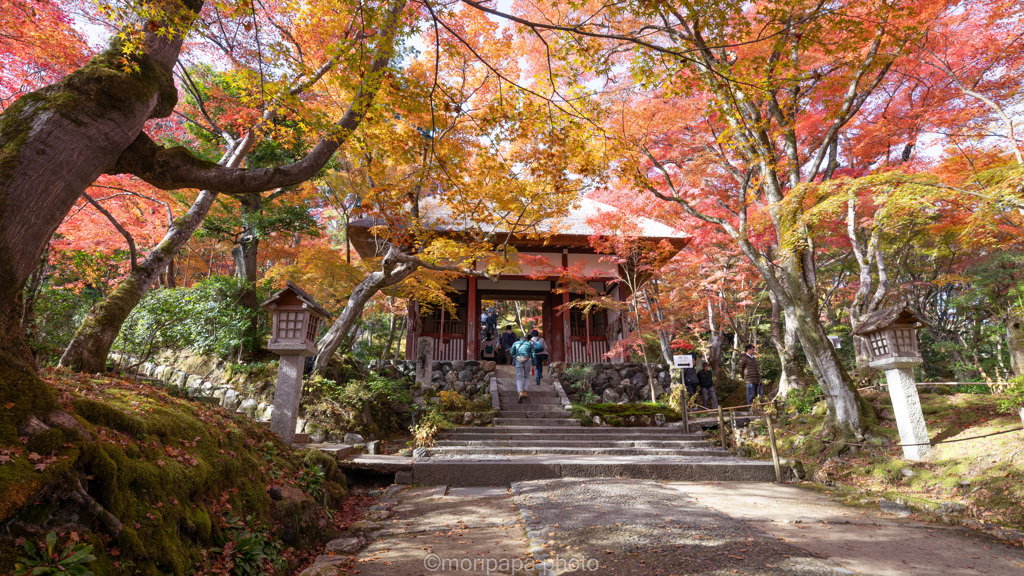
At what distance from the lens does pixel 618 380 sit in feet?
39.7

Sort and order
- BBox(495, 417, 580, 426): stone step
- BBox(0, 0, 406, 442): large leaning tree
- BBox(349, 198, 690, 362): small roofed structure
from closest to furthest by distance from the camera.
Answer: BBox(0, 0, 406, 442): large leaning tree → BBox(495, 417, 580, 426): stone step → BBox(349, 198, 690, 362): small roofed structure

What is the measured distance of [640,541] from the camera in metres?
3.45

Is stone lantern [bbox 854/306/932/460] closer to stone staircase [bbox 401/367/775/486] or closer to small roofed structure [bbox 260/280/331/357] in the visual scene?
stone staircase [bbox 401/367/775/486]

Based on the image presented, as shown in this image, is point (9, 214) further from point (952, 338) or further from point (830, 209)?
point (952, 338)

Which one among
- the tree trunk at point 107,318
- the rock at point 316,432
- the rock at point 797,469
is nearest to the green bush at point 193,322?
the tree trunk at point 107,318

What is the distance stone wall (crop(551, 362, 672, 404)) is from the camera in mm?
11680

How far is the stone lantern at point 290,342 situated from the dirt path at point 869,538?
5.25 m

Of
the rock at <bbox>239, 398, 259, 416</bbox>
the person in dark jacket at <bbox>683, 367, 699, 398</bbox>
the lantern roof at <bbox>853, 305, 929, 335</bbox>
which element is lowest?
the rock at <bbox>239, 398, 259, 416</bbox>

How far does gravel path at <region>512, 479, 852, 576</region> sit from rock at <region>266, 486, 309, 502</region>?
6.76 ft

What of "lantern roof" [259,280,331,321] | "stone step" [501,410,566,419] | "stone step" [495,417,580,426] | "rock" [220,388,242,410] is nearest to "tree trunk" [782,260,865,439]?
"stone step" [495,417,580,426]

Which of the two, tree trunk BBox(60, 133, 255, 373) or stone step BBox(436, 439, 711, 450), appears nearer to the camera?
tree trunk BBox(60, 133, 255, 373)

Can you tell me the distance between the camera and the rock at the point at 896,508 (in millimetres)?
4859

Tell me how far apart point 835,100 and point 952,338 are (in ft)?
40.1

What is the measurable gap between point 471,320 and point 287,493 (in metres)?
9.48
